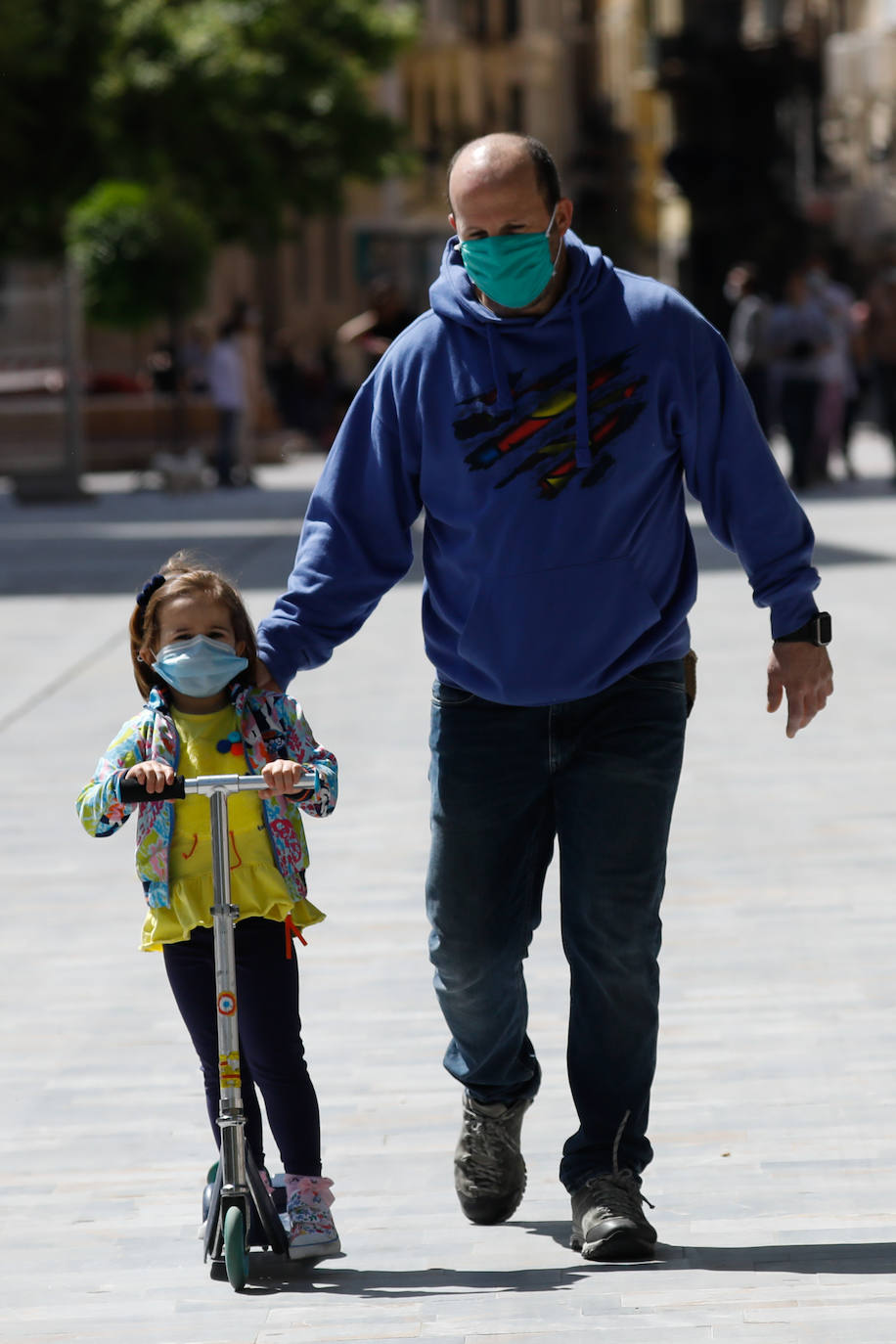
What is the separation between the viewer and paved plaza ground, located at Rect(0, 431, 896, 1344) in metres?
4.38

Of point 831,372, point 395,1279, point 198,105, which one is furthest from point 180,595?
point 198,105

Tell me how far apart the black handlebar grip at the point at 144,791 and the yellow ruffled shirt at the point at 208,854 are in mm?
186

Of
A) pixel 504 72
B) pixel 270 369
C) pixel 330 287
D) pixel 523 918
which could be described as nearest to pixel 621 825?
pixel 523 918

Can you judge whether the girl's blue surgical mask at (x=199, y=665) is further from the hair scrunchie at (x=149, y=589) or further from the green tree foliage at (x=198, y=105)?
the green tree foliage at (x=198, y=105)

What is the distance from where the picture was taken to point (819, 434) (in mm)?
25438

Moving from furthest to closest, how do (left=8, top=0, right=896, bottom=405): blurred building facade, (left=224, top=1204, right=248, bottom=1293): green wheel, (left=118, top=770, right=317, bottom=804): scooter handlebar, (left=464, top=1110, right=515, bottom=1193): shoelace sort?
(left=8, top=0, right=896, bottom=405): blurred building facade, (left=464, top=1110, right=515, bottom=1193): shoelace, (left=224, top=1204, right=248, bottom=1293): green wheel, (left=118, top=770, right=317, bottom=804): scooter handlebar

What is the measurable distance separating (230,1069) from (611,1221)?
25.8 inches

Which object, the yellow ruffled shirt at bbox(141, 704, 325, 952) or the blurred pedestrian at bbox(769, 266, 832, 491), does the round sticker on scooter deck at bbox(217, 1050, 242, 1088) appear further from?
the blurred pedestrian at bbox(769, 266, 832, 491)

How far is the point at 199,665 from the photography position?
14.8 feet

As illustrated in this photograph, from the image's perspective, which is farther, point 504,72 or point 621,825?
point 504,72

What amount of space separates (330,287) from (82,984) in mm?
66111

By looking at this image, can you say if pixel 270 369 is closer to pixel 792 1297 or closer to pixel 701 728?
pixel 701 728

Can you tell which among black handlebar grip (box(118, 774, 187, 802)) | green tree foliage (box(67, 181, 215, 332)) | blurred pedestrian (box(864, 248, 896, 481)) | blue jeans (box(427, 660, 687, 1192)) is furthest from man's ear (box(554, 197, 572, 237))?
green tree foliage (box(67, 181, 215, 332))

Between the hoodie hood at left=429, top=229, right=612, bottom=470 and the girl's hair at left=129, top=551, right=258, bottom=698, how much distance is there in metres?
0.52
